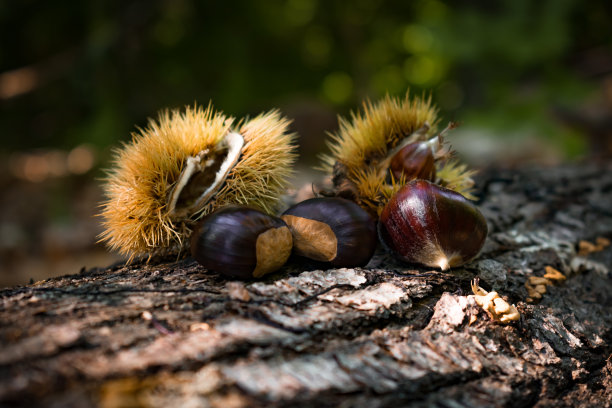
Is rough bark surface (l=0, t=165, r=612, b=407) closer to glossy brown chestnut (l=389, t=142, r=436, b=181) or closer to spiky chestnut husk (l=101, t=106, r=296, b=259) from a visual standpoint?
spiky chestnut husk (l=101, t=106, r=296, b=259)

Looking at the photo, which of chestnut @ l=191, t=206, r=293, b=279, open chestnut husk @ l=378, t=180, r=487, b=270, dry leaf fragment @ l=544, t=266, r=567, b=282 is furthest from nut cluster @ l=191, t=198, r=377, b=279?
dry leaf fragment @ l=544, t=266, r=567, b=282

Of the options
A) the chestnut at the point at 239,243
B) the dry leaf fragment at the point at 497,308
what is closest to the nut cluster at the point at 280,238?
the chestnut at the point at 239,243

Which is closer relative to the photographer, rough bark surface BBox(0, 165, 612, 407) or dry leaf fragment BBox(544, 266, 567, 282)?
rough bark surface BBox(0, 165, 612, 407)

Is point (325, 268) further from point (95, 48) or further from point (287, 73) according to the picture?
point (287, 73)

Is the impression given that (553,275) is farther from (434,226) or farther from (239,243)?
(239,243)

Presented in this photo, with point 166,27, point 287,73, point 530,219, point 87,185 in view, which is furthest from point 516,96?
point 87,185
